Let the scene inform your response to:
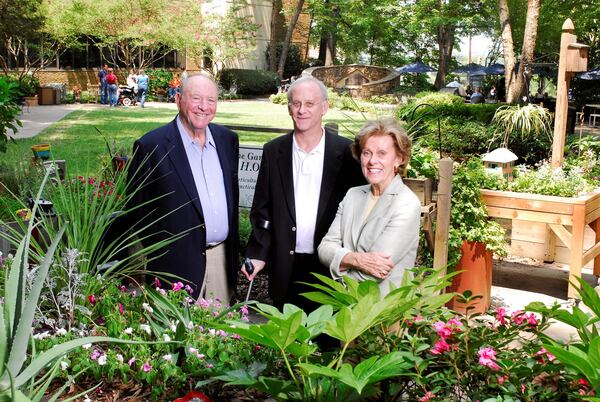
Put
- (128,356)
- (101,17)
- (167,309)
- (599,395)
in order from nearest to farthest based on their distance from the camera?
1. (599,395)
2. (128,356)
3. (167,309)
4. (101,17)

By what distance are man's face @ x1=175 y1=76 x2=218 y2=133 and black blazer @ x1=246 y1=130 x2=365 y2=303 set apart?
35 cm

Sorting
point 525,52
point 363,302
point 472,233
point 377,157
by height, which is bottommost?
point 472,233

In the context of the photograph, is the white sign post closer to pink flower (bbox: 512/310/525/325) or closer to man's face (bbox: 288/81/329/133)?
man's face (bbox: 288/81/329/133)

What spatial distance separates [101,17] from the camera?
3372cm

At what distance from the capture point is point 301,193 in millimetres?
3631

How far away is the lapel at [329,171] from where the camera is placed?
3582 millimetres

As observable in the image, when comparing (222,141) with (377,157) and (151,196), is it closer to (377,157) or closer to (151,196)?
(151,196)

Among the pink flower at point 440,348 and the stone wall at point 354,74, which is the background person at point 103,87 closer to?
the stone wall at point 354,74

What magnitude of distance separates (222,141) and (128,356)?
1800 mm

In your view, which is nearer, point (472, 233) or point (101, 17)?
point (472, 233)

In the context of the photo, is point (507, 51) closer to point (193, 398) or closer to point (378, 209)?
point (378, 209)

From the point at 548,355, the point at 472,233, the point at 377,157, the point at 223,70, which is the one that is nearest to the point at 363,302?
the point at 548,355

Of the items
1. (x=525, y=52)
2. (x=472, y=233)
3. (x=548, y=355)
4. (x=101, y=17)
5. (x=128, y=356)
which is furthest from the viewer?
(x=101, y=17)

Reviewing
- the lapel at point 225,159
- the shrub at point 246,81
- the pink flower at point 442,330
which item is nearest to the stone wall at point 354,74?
the shrub at point 246,81
